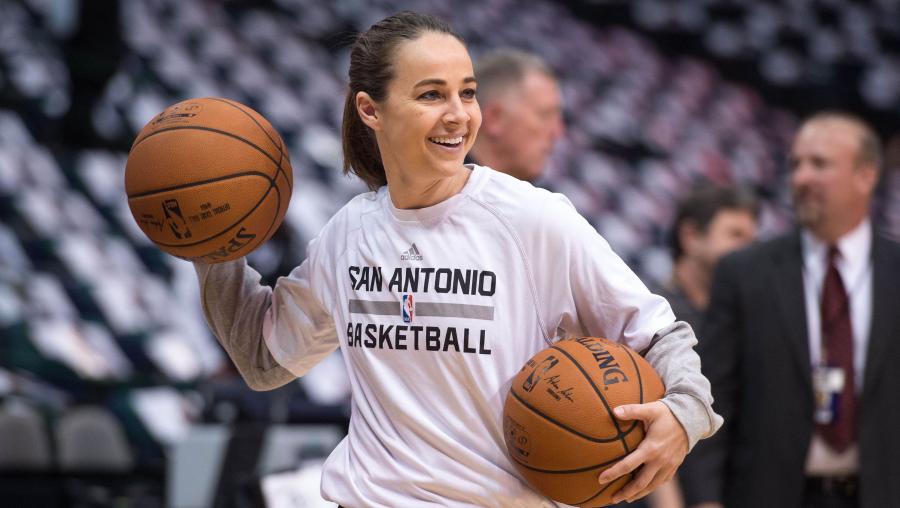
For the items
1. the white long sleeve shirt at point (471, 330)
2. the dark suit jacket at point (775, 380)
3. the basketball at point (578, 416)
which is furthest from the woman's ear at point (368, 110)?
the dark suit jacket at point (775, 380)

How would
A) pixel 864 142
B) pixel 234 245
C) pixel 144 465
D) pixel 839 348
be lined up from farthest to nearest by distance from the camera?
1. pixel 144 465
2. pixel 864 142
3. pixel 839 348
4. pixel 234 245

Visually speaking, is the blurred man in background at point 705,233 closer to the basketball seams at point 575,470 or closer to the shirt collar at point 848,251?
the shirt collar at point 848,251

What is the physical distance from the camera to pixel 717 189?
5426 mm

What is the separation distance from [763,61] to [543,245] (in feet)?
59.0

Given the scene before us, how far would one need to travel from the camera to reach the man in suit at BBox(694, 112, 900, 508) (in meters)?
3.81

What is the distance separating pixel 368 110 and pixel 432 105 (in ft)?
0.68

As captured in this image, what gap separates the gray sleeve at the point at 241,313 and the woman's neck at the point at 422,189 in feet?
1.65

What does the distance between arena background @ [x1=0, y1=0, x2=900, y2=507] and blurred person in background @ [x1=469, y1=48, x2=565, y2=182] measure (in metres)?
0.97

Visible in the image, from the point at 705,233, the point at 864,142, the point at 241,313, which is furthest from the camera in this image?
the point at 705,233

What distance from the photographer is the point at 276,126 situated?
13.2 meters

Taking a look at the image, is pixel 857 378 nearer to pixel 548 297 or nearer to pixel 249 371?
pixel 548 297

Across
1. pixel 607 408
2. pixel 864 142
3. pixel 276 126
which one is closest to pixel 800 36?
pixel 276 126

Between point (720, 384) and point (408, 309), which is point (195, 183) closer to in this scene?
point (408, 309)

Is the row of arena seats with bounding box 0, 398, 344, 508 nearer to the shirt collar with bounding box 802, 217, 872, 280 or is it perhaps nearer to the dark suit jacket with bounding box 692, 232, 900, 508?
the dark suit jacket with bounding box 692, 232, 900, 508
